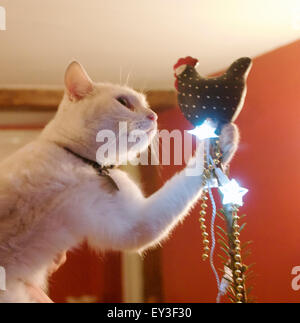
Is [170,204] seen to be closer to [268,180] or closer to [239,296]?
[239,296]

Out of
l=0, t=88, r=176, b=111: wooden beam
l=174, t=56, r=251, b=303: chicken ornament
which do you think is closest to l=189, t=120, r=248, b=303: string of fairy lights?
l=174, t=56, r=251, b=303: chicken ornament

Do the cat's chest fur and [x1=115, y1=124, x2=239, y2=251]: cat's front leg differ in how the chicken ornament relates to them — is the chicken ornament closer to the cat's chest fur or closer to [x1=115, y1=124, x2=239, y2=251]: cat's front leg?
[x1=115, y1=124, x2=239, y2=251]: cat's front leg

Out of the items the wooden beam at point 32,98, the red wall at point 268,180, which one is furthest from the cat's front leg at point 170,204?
the wooden beam at point 32,98

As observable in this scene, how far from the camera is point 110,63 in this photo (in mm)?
1411

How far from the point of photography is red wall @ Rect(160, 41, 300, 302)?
1.30 meters

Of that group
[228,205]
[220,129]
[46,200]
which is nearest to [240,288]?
[228,205]

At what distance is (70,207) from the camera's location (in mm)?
692

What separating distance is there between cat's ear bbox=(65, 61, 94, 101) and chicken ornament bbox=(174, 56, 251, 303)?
9.9 inches

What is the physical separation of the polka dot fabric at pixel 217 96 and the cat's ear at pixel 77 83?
0.26 m

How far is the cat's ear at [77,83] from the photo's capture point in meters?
0.79

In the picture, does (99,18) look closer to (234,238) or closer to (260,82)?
(260,82)

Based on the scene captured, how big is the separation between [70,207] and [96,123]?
8.9 inches

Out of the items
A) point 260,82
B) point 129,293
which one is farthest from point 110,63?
point 129,293

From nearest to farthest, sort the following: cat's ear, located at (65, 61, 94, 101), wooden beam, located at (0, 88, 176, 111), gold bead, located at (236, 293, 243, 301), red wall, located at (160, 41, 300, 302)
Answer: gold bead, located at (236, 293, 243, 301), cat's ear, located at (65, 61, 94, 101), red wall, located at (160, 41, 300, 302), wooden beam, located at (0, 88, 176, 111)
